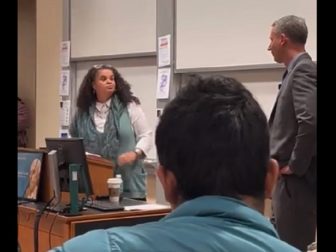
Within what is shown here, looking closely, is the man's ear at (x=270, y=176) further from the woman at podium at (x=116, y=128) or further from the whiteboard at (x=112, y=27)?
the whiteboard at (x=112, y=27)

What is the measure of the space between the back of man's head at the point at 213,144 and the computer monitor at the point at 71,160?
2227mm

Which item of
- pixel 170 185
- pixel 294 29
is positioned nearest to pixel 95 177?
pixel 294 29

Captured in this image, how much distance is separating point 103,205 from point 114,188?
199 millimetres

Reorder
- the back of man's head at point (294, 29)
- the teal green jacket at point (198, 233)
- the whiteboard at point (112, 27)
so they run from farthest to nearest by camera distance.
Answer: the whiteboard at point (112, 27)
the back of man's head at point (294, 29)
the teal green jacket at point (198, 233)

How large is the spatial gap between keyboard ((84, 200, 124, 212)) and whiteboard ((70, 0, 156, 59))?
206cm

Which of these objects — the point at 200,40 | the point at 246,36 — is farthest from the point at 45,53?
the point at 246,36

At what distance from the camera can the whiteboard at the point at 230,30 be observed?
411 cm

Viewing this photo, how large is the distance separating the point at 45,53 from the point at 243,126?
5.71m

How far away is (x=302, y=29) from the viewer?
3.49m

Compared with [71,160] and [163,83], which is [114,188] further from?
[163,83]

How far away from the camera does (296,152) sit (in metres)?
3.25

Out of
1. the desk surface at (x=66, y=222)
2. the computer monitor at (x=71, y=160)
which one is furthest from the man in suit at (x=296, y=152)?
the computer monitor at (x=71, y=160)

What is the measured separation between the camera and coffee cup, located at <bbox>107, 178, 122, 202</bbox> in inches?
138

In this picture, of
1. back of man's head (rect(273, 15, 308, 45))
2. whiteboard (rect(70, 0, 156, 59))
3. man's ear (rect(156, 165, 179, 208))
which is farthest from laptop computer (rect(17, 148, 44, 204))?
man's ear (rect(156, 165, 179, 208))
